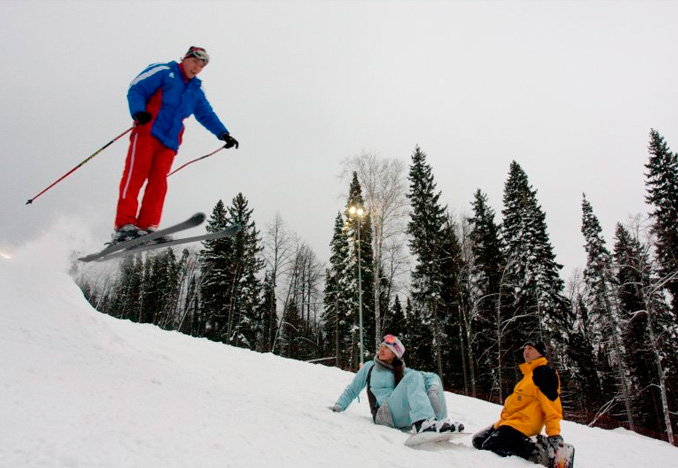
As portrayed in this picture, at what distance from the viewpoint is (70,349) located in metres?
3.70

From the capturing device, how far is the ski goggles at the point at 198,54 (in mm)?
4562

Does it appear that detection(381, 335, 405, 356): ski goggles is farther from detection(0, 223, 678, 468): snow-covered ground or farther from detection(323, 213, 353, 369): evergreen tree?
detection(323, 213, 353, 369): evergreen tree

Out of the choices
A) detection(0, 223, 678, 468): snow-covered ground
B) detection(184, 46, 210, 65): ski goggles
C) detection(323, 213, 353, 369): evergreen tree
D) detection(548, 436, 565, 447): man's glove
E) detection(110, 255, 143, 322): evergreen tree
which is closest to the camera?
detection(0, 223, 678, 468): snow-covered ground

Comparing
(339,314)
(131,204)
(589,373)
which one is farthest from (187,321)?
(131,204)

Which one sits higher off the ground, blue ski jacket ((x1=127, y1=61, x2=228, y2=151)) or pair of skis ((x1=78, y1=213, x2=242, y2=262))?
blue ski jacket ((x1=127, y1=61, x2=228, y2=151))

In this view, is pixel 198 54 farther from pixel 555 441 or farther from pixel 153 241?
pixel 555 441

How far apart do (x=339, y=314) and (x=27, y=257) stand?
2560cm

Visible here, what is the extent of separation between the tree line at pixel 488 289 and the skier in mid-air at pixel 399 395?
12758 mm

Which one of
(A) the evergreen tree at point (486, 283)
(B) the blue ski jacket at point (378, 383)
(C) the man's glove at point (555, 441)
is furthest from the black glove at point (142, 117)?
(A) the evergreen tree at point (486, 283)

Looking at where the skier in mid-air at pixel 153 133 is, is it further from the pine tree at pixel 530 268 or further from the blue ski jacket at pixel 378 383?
the pine tree at pixel 530 268

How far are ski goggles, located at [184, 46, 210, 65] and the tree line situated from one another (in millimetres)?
12273

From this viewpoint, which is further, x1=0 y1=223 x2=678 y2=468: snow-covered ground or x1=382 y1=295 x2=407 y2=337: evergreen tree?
x1=382 y1=295 x2=407 y2=337: evergreen tree

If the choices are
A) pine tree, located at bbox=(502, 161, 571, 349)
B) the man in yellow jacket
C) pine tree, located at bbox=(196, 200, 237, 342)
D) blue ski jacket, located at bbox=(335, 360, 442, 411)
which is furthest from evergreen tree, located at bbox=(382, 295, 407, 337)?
the man in yellow jacket

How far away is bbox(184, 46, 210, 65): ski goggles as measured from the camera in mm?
4562
